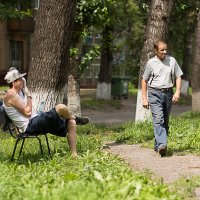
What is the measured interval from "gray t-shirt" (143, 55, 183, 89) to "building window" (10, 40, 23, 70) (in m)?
27.9

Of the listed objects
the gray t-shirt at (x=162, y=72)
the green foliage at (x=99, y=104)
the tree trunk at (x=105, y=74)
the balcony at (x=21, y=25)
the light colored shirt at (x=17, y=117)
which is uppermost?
the balcony at (x=21, y=25)

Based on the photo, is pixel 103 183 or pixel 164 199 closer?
pixel 164 199

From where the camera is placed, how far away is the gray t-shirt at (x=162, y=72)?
854 centimetres

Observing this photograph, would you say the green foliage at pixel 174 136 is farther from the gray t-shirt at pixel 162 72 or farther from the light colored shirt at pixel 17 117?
the light colored shirt at pixel 17 117

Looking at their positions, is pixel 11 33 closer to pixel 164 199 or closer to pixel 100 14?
pixel 100 14

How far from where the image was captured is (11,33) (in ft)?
117

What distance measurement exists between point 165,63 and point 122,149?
1.71 meters

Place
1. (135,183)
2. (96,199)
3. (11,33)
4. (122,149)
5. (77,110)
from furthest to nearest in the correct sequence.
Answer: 1. (11,33)
2. (77,110)
3. (122,149)
4. (135,183)
5. (96,199)

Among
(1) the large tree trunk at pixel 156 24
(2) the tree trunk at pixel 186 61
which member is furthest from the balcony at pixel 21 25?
(1) the large tree trunk at pixel 156 24

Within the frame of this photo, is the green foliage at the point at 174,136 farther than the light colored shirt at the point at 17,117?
Yes

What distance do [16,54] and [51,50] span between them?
26.3m

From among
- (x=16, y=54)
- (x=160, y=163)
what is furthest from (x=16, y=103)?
(x=16, y=54)

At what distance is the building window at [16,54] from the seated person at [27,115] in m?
28.4

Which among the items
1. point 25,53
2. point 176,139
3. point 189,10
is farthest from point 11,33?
point 176,139
